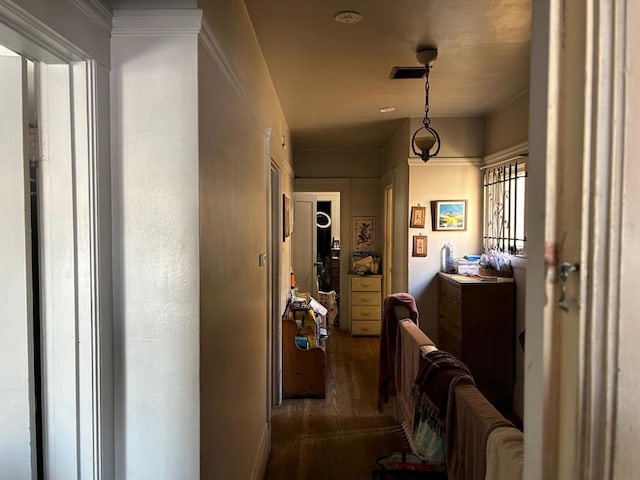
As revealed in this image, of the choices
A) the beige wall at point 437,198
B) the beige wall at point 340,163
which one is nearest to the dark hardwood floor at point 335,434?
the beige wall at point 437,198

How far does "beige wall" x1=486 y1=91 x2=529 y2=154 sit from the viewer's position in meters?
3.49

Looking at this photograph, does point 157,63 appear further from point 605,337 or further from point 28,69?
point 605,337

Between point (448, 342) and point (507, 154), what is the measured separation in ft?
5.54

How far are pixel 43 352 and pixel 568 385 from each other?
123 cm

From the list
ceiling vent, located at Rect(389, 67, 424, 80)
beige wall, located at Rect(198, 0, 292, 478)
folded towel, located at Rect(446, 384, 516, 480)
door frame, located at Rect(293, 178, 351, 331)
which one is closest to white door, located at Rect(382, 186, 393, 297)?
door frame, located at Rect(293, 178, 351, 331)

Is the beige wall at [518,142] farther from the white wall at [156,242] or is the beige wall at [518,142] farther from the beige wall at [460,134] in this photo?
the white wall at [156,242]

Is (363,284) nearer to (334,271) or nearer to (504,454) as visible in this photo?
(334,271)

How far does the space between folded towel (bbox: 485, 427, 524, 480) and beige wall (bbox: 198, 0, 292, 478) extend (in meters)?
0.85

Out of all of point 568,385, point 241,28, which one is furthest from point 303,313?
point 568,385

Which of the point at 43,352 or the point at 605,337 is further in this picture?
the point at 43,352

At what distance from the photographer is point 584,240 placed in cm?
46

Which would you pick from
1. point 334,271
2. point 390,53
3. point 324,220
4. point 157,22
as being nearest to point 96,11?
point 157,22

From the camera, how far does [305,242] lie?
6.77 metres

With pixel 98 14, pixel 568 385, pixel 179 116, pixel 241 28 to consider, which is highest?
pixel 241 28
